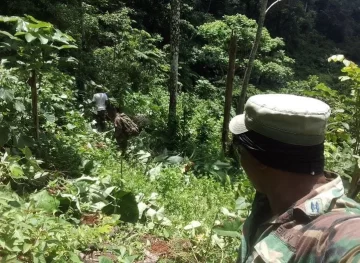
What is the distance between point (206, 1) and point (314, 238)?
2209 centimetres

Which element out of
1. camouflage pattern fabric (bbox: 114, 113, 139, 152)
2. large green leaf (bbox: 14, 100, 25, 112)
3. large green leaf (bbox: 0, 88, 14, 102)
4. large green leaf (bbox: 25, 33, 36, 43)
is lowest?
camouflage pattern fabric (bbox: 114, 113, 139, 152)

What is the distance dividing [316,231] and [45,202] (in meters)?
2.31

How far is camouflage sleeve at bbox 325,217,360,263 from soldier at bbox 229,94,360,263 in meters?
0.02

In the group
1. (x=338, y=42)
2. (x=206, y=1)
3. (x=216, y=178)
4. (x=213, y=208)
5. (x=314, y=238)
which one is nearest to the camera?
(x=314, y=238)

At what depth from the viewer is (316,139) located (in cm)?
111

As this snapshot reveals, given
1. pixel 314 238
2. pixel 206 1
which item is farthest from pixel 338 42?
pixel 314 238

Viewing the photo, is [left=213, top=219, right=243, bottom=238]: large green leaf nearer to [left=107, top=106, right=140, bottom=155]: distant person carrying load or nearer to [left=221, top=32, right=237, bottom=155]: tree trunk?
[left=107, top=106, right=140, bottom=155]: distant person carrying load

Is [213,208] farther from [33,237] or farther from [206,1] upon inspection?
[206,1]

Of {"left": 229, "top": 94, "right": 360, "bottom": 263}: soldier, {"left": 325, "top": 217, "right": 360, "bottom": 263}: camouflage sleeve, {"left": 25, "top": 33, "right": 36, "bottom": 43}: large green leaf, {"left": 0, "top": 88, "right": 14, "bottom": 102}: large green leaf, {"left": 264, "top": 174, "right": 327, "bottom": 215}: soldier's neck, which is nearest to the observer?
{"left": 325, "top": 217, "right": 360, "bottom": 263}: camouflage sleeve

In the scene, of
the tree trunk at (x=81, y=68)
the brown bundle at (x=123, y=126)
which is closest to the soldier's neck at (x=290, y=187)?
the brown bundle at (x=123, y=126)

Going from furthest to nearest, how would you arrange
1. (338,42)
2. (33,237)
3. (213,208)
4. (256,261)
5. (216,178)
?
(338,42) → (216,178) → (213,208) → (33,237) → (256,261)

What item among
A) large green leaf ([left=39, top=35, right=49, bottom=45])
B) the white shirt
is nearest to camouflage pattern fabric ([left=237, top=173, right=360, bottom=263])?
large green leaf ([left=39, top=35, right=49, bottom=45])

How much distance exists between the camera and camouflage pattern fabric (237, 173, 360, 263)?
2.93ft

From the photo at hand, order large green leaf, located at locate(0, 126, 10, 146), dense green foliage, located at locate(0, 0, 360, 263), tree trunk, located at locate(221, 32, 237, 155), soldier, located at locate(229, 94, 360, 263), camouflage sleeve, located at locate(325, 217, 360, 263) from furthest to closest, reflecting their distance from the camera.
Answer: tree trunk, located at locate(221, 32, 237, 155)
large green leaf, located at locate(0, 126, 10, 146)
dense green foliage, located at locate(0, 0, 360, 263)
soldier, located at locate(229, 94, 360, 263)
camouflage sleeve, located at locate(325, 217, 360, 263)
